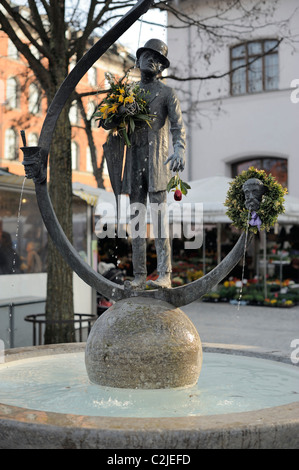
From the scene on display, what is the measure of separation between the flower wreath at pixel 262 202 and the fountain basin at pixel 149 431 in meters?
1.76

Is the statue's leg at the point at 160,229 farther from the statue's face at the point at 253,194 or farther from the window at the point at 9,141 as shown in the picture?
the window at the point at 9,141

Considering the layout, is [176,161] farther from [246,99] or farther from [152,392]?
[246,99]

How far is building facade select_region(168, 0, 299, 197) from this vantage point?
20.2 metres

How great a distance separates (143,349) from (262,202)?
1478mm

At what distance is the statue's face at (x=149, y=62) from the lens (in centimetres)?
480

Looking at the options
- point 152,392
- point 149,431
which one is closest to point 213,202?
point 152,392

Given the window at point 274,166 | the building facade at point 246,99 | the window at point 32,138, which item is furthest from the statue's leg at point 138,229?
the window at point 32,138

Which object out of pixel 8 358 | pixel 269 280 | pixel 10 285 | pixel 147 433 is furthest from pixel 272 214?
pixel 269 280

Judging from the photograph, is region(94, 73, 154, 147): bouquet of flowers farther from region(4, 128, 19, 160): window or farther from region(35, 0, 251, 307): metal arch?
region(4, 128, 19, 160): window

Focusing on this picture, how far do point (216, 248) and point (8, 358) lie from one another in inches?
491

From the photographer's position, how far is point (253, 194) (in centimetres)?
443

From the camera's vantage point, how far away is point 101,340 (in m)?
4.19

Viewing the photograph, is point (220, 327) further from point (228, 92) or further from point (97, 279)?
point (228, 92)

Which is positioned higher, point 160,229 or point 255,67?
point 255,67
